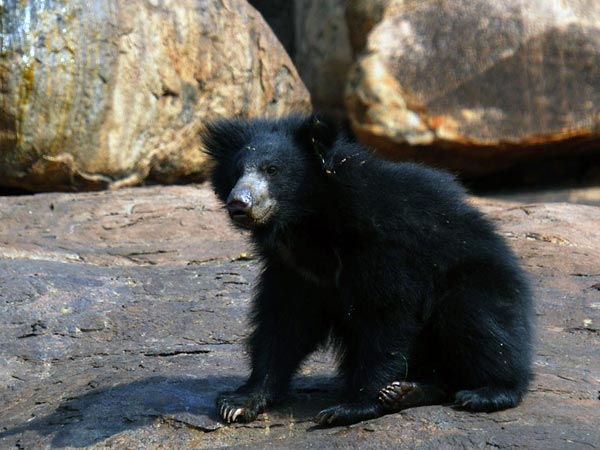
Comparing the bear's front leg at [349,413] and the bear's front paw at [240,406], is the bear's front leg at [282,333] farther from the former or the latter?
the bear's front leg at [349,413]

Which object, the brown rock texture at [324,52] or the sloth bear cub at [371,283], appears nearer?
the sloth bear cub at [371,283]

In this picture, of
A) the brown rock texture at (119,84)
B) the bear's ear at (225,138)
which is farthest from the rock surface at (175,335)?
the bear's ear at (225,138)

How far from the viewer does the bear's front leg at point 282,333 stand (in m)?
4.49

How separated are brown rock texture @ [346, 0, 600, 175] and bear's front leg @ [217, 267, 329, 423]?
6145 mm

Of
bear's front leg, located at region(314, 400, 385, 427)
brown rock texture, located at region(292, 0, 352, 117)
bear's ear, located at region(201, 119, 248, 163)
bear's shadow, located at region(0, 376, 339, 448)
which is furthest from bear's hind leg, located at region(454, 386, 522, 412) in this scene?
brown rock texture, located at region(292, 0, 352, 117)

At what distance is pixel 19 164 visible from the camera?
8828mm

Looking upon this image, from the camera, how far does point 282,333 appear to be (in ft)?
14.9

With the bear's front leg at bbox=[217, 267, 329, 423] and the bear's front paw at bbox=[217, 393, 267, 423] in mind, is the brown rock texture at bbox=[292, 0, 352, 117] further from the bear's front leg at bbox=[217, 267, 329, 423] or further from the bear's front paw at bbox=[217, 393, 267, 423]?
the bear's front paw at bbox=[217, 393, 267, 423]

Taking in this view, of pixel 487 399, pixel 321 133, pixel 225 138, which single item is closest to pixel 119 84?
pixel 225 138

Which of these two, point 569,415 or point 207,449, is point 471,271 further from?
point 207,449

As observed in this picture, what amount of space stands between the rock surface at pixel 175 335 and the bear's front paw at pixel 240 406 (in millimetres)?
50

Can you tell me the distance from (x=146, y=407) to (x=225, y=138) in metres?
1.38

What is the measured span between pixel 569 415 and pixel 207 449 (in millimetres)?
1505

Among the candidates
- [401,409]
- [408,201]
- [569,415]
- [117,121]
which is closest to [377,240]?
[408,201]
